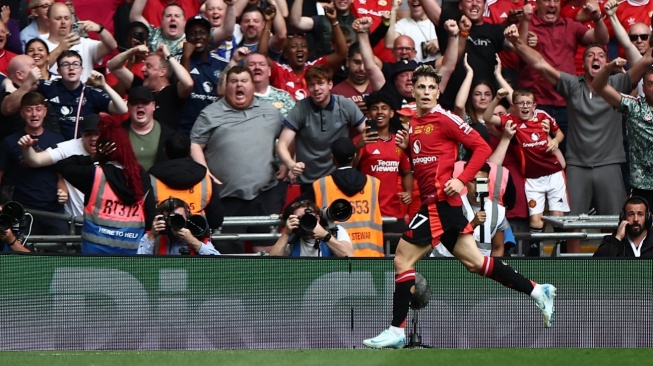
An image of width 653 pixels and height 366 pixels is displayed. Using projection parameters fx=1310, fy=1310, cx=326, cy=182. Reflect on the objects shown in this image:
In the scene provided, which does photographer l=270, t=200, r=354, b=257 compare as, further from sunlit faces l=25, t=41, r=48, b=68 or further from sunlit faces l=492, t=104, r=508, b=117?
sunlit faces l=25, t=41, r=48, b=68

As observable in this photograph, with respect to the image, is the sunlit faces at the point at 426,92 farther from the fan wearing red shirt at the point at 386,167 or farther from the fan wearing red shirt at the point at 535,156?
the fan wearing red shirt at the point at 535,156

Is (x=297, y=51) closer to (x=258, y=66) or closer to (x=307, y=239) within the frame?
(x=258, y=66)

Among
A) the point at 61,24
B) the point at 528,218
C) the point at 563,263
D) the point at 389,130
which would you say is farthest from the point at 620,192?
the point at 61,24

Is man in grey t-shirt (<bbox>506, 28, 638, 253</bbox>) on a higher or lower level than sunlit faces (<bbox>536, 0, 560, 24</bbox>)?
lower

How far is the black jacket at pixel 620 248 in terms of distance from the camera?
11438 millimetres

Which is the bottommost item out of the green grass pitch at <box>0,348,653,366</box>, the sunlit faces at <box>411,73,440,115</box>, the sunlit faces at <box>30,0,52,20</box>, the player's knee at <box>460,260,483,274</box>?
the green grass pitch at <box>0,348,653,366</box>

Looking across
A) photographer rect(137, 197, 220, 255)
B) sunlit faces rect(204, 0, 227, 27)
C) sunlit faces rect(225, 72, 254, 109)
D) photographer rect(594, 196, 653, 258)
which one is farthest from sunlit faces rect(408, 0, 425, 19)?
photographer rect(137, 197, 220, 255)

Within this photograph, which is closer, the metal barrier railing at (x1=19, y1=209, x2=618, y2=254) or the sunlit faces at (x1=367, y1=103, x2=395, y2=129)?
the metal barrier railing at (x1=19, y1=209, x2=618, y2=254)

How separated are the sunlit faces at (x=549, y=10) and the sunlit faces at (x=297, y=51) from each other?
8.77 feet

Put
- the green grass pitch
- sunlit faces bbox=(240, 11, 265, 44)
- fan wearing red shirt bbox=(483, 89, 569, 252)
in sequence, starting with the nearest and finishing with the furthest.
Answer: the green grass pitch, fan wearing red shirt bbox=(483, 89, 569, 252), sunlit faces bbox=(240, 11, 265, 44)

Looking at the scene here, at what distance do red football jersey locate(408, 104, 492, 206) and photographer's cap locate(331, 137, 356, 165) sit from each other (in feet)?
6.77

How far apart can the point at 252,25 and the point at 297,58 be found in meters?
0.61

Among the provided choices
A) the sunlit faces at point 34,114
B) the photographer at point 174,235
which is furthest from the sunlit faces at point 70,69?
the photographer at point 174,235

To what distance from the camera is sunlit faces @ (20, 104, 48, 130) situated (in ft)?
40.5
